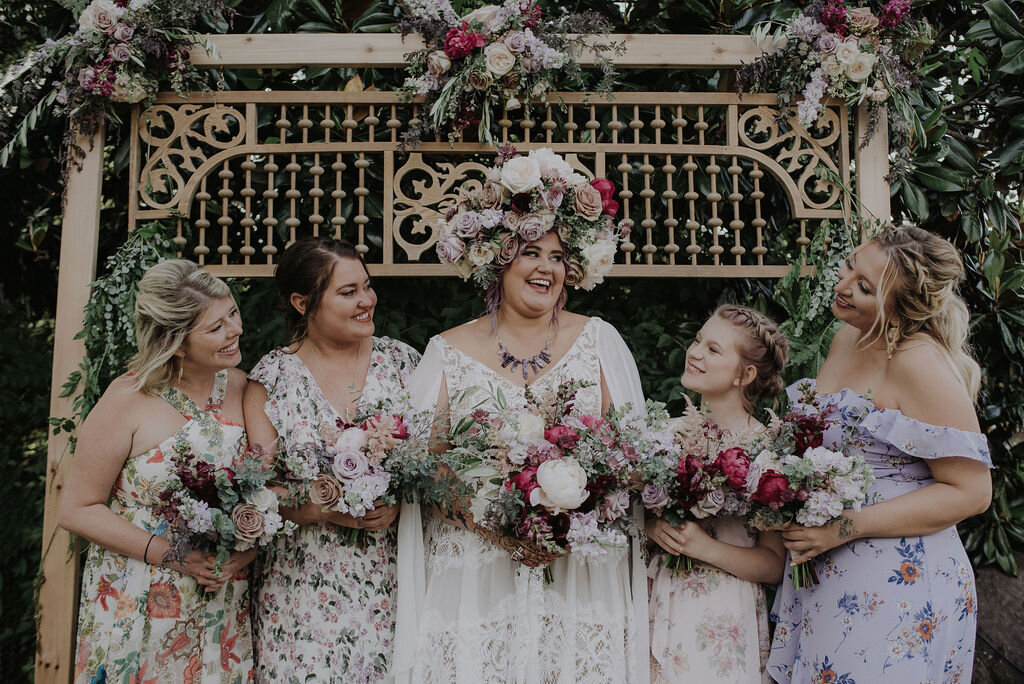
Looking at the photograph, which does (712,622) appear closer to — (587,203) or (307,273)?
(587,203)

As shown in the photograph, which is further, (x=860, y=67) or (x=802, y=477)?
(x=860, y=67)

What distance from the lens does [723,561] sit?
275cm

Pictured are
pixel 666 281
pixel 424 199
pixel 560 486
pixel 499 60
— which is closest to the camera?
pixel 560 486

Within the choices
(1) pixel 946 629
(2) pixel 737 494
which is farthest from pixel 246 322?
(1) pixel 946 629

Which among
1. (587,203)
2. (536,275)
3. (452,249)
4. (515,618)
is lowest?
(515,618)

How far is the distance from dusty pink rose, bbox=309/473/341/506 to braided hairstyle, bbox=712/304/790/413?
5.15ft

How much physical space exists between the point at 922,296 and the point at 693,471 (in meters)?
1.03

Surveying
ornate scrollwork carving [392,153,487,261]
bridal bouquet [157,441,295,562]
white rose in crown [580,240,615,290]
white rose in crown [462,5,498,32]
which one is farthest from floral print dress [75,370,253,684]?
white rose in crown [462,5,498,32]

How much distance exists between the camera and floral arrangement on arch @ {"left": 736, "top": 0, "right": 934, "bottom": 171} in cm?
365

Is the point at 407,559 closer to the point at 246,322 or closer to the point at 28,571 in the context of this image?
the point at 246,322

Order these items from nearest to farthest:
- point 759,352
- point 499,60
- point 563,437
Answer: point 563,437, point 759,352, point 499,60

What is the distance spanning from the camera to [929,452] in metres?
2.62

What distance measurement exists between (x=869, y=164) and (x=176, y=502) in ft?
11.2

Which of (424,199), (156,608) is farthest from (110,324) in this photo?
(424,199)
